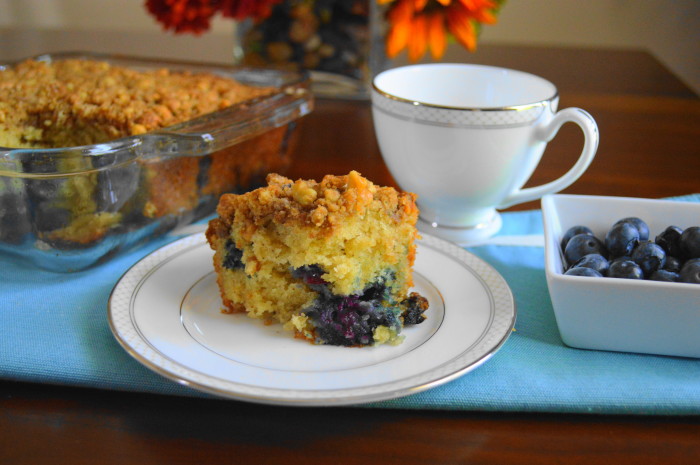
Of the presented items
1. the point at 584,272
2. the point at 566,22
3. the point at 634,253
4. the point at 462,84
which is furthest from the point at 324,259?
Result: the point at 566,22

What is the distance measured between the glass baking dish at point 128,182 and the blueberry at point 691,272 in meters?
0.87

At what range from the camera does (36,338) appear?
1035 mm

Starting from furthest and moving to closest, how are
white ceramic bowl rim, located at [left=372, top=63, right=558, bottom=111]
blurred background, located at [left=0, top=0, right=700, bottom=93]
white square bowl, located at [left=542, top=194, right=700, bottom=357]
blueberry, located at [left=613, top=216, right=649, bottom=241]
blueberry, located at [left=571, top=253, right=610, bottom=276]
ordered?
blurred background, located at [left=0, top=0, right=700, bottom=93]
white ceramic bowl rim, located at [left=372, top=63, right=558, bottom=111]
blueberry, located at [left=613, top=216, right=649, bottom=241]
blueberry, located at [left=571, top=253, right=610, bottom=276]
white square bowl, located at [left=542, top=194, right=700, bottom=357]

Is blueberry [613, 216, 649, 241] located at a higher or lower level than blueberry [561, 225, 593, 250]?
higher

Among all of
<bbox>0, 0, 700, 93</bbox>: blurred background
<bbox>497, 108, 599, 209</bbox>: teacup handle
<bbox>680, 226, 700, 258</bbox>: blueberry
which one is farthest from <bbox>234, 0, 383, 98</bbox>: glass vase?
<bbox>0, 0, 700, 93</bbox>: blurred background

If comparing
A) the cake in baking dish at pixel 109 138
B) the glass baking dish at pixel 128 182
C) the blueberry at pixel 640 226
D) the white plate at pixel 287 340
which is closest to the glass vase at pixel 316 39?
the cake in baking dish at pixel 109 138

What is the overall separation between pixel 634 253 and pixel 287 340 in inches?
23.3

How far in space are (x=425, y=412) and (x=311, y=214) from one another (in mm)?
337

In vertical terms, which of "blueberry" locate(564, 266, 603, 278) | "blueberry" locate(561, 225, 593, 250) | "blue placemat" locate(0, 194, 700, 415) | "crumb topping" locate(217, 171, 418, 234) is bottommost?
"blue placemat" locate(0, 194, 700, 415)

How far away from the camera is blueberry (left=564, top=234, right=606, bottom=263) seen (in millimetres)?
1135

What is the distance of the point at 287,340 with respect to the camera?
3.35 ft

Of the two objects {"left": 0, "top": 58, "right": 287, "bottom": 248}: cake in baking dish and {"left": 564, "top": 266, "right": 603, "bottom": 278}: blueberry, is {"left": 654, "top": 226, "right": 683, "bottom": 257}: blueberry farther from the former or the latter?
{"left": 0, "top": 58, "right": 287, "bottom": 248}: cake in baking dish

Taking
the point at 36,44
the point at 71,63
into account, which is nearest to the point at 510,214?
the point at 71,63

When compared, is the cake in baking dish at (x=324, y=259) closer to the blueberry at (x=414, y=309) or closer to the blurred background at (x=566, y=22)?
the blueberry at (x=414, y=309)
